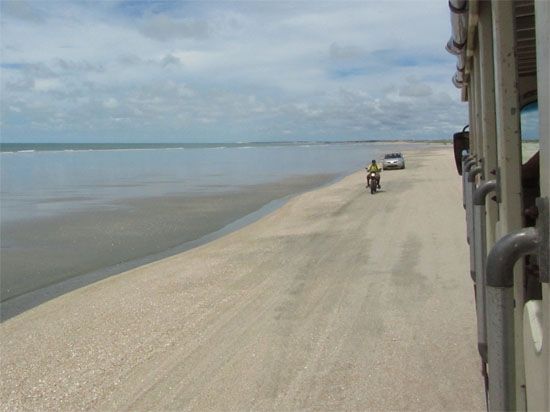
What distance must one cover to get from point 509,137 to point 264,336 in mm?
4440

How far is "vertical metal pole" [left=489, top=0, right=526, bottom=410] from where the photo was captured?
1946 millimetres

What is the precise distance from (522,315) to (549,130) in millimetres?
893

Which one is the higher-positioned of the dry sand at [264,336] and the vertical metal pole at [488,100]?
the vertical metal pole at [488,100]

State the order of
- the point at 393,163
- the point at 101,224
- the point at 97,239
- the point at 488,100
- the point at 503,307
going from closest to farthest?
the point at 503,307, the point at 488,100, the point at 97,239, the point at 101,224, the point at 393,163

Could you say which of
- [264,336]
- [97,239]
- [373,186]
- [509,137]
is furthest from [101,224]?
[509,137]

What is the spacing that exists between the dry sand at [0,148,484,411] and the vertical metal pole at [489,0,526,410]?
9.29 ft

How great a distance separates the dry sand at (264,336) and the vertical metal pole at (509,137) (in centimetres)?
283

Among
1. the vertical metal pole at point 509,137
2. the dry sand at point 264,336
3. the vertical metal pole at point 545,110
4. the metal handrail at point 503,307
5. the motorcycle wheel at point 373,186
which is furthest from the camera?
the motorcycle wheel at point 373,186

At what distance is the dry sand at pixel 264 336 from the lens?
4867 millimetres

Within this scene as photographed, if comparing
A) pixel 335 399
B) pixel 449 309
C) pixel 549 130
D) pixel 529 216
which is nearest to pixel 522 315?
pixel 529 216

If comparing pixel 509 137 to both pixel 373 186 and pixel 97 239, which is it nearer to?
pixel 97 239

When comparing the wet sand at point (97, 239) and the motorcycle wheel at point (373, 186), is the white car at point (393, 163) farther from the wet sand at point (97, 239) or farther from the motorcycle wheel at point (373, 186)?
the motorcycle wheel at point (373, 186)

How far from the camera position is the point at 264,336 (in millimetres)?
6133

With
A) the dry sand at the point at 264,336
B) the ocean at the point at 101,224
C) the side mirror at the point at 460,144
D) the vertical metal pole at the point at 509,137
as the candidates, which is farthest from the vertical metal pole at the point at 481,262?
the ocean at the point at 101,224
